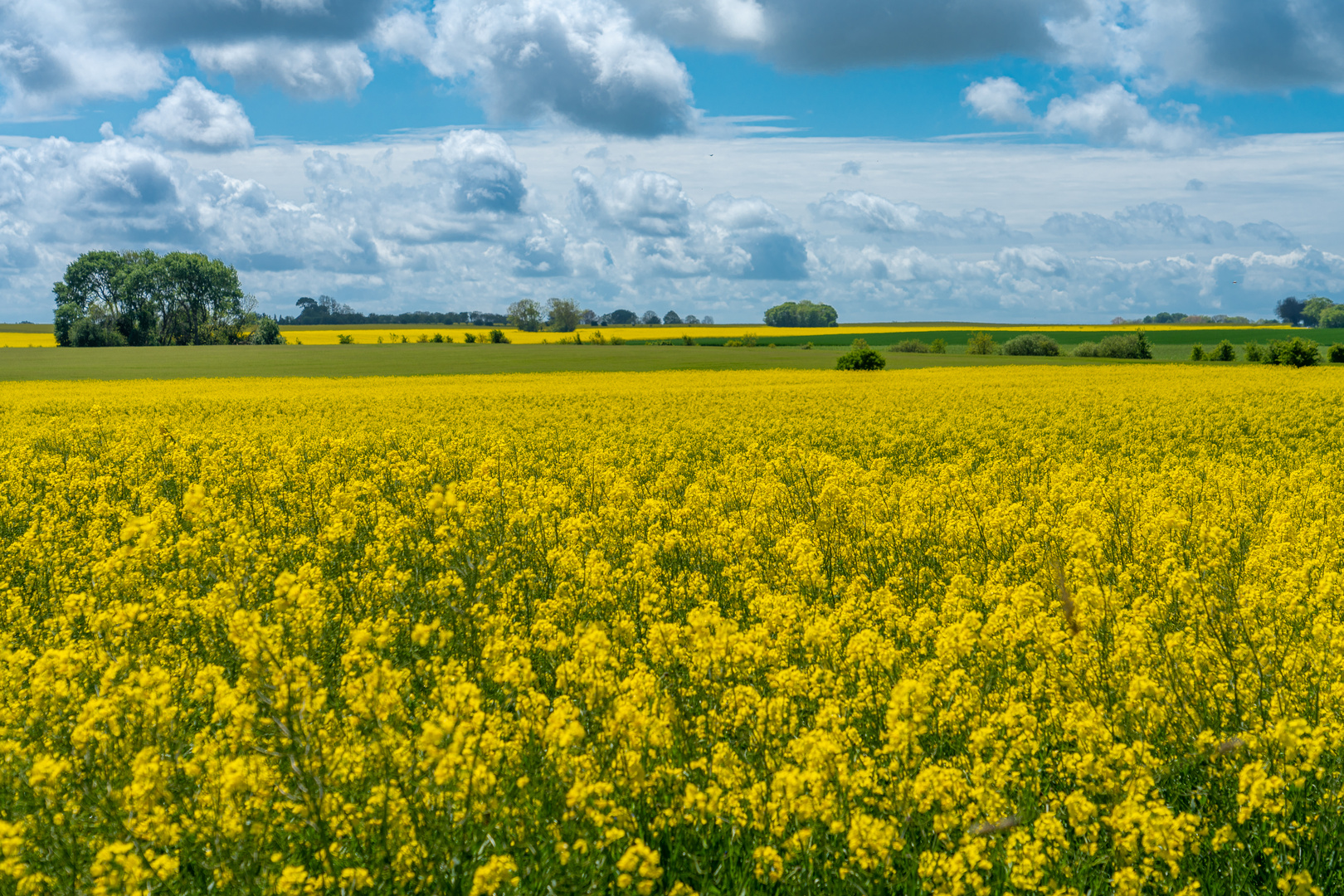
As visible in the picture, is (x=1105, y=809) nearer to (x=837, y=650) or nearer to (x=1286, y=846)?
(x=1286, y=846)

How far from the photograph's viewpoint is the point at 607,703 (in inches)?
165

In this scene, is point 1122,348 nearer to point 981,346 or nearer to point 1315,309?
point 981,346

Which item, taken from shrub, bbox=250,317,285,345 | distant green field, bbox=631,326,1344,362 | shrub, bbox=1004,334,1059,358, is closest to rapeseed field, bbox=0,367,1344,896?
shrub, bbox=1004,334,1059,358

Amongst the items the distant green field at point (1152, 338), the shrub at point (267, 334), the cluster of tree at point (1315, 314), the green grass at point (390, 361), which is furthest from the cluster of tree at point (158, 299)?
the cluster of tree at point (1315, 314)

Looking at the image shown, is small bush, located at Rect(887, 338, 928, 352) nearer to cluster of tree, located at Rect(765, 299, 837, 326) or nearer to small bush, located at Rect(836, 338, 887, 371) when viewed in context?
small bush, located at Rect(836, 338, 887, 371)

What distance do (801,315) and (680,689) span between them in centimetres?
13664

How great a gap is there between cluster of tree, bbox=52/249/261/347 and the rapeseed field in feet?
340

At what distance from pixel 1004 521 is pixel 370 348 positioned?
73644 mm

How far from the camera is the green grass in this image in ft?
166

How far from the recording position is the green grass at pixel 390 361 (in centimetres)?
5053

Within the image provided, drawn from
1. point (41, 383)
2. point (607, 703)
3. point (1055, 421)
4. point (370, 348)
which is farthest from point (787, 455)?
point (370, 348)

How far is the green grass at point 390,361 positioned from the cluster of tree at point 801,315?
63.0 metres

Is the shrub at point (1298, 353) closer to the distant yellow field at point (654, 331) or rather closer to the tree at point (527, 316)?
the distant yellow field at point (654, 331)

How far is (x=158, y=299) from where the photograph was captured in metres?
104
